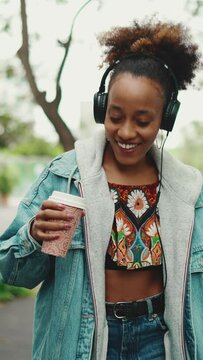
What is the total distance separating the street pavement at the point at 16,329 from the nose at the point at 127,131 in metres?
3.56

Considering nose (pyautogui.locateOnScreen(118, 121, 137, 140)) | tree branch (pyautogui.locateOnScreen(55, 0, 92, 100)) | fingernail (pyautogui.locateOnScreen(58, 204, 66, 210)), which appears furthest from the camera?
tree branch (pyautogui.locateOnScreen(55, 0, 92, 100))

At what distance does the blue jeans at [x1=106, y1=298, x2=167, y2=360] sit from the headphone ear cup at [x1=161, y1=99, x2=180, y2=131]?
0.78 metres

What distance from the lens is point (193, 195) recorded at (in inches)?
93.0

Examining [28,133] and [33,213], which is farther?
[28,133]

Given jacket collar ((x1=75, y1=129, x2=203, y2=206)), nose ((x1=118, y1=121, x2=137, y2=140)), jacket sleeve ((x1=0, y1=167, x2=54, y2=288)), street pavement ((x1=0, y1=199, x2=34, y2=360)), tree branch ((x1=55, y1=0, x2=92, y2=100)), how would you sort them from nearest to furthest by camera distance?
1. jacket sleeve ((x1=0, y1=167, x2=54, y2=288))
2. nose ((x1=118, y1=121, x2=137, y2=140))
3. jacket collar ((x1=75, y1=129, x2=203, y2=206))
4. tree branch ((x1=55, y1=0, x2=92, y2=100))
5. street pavement ((x1=0, y1=199, x2=34, y2=360))

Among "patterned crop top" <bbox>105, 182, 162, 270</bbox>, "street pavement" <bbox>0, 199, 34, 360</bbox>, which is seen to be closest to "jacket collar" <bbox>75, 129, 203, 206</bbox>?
"patterned crop top" <bbox>105, 182, 162, 270</bbox>

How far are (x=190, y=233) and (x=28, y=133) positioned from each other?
40.4 metres

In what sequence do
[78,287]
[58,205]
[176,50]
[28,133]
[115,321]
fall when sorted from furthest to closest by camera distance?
[28,133], [176,50], [115,321], [78,287], [58,205]

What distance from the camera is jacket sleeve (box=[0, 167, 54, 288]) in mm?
2008

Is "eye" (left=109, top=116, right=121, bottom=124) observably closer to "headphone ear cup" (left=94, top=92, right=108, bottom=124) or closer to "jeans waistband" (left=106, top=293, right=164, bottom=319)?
"headphone ear cup" (left=94, top=92, right=108, bottom=124)

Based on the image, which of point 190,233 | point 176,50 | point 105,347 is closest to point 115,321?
point 105,347

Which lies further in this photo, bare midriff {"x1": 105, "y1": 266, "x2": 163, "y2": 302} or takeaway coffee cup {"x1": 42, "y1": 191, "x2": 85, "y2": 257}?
bare midriff {"x1": 105, "y1": 266, "x2": 163, "y2": 302}

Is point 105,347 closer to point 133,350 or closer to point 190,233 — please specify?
point 133,350

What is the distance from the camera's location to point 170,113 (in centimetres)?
229
